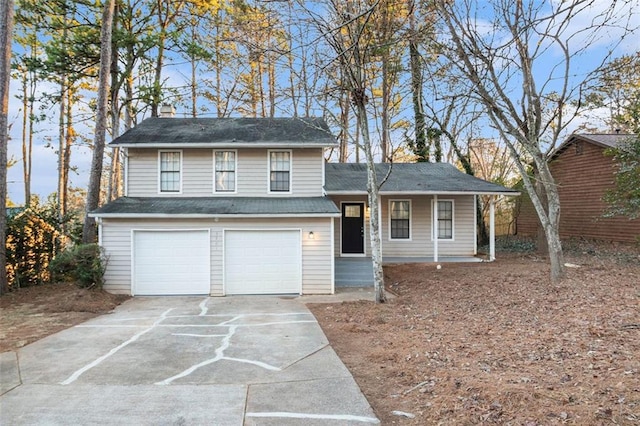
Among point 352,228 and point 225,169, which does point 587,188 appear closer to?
point 352,228

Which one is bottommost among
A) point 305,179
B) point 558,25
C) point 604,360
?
point 604,360

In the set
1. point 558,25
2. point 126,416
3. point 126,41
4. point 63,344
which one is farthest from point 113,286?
point 558,25

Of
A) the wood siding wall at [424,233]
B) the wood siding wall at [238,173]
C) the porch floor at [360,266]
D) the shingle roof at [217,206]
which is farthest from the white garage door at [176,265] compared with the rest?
the wood siding wall at [424,233]

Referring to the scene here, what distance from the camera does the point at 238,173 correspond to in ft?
41.3

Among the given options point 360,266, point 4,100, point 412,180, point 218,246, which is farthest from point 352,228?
point 4,100

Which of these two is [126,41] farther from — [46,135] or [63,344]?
[63,344]

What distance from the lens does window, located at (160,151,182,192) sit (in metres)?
12.6

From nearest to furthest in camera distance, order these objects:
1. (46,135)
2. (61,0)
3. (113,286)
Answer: (113,286), (61,0), (46,135)

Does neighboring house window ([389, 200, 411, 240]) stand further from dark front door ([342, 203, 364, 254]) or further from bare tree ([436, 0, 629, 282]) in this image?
bare tree ([436, 0, 629, 282])

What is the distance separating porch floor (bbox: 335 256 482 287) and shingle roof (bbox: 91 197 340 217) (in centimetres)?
237

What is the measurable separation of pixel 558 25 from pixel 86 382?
1053 cm

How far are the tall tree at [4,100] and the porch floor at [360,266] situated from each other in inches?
345

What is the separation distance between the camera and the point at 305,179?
12641 millimetres

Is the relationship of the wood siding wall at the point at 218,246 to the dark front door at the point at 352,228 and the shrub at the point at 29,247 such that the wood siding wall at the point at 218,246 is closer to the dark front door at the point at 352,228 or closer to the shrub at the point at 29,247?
the shrub at the point at 29,247
